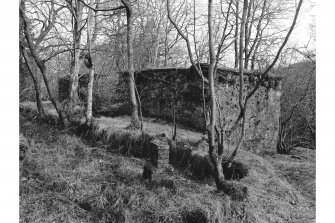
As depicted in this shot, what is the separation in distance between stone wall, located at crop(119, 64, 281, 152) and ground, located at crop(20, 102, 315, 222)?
282cm

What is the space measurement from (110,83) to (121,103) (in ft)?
3.67

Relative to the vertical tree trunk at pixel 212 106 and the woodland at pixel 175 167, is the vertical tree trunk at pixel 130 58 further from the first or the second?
the vertical tree trunk at pixel 212 106

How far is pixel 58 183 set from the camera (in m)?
4.37

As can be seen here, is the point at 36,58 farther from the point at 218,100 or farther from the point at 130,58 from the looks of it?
the point at 218,100

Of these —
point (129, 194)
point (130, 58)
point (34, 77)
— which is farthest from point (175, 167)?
point (34, 77)

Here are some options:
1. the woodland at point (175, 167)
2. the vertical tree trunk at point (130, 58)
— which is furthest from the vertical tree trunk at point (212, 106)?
the vertical tree trunk at point (130, 58)

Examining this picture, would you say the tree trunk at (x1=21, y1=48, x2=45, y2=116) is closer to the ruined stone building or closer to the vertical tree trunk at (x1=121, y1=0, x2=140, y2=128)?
the vertical tree trunk at (x1=121, y1=0, x2=140, y2=128)

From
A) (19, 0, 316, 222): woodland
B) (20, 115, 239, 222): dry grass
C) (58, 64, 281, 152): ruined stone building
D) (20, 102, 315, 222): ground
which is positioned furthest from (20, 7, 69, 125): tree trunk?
(58, 64, 281, 152): ruined stone building

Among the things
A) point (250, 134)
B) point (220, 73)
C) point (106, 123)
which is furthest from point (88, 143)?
point (250, 134)

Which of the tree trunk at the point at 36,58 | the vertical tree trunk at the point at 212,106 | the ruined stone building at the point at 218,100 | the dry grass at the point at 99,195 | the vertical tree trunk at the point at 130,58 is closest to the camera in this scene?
the dry grass at the point at 99,195

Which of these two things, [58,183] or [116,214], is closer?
[116,214]

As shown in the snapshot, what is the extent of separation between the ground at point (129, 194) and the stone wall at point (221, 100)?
9.25ft

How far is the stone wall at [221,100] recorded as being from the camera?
8.82 metres

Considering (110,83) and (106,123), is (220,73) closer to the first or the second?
(106,123)
